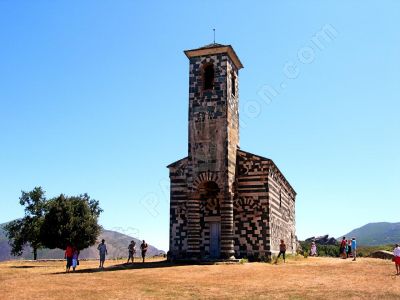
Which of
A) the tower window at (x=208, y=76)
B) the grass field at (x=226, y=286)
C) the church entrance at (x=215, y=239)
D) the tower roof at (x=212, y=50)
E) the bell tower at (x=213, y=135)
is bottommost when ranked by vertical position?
the grass field at (x=226, y=286)

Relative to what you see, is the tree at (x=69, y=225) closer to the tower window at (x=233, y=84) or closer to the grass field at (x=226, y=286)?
the tower window at (x=233, y=84)

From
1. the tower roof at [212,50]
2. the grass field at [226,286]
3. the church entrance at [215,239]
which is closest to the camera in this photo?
the grass field at [226,286]

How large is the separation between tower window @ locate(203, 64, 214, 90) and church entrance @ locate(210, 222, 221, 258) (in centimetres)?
1004

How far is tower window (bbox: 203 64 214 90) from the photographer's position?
30.5 m

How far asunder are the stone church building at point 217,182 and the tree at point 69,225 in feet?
58.0

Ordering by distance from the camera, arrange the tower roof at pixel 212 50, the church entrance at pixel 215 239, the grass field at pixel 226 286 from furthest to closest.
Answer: the tower roof at pixel 212 50 < the church entrance at pixel 215 239 < the grass field at pixel 226 286

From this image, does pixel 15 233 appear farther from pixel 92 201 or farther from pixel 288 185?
pixel 288 185

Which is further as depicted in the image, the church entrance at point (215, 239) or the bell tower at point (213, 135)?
the church entrance at point (215, 239)

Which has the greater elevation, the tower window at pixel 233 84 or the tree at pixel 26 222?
the tower window at pixel 233 84

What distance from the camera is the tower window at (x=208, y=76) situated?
30531 mm

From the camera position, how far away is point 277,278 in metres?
17.8

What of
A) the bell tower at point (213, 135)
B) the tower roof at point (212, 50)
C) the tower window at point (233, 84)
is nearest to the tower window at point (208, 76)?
the bell tower at point (213, 135)

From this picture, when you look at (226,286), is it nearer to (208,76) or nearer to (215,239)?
(215,239)

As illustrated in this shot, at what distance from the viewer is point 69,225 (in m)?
43.2
